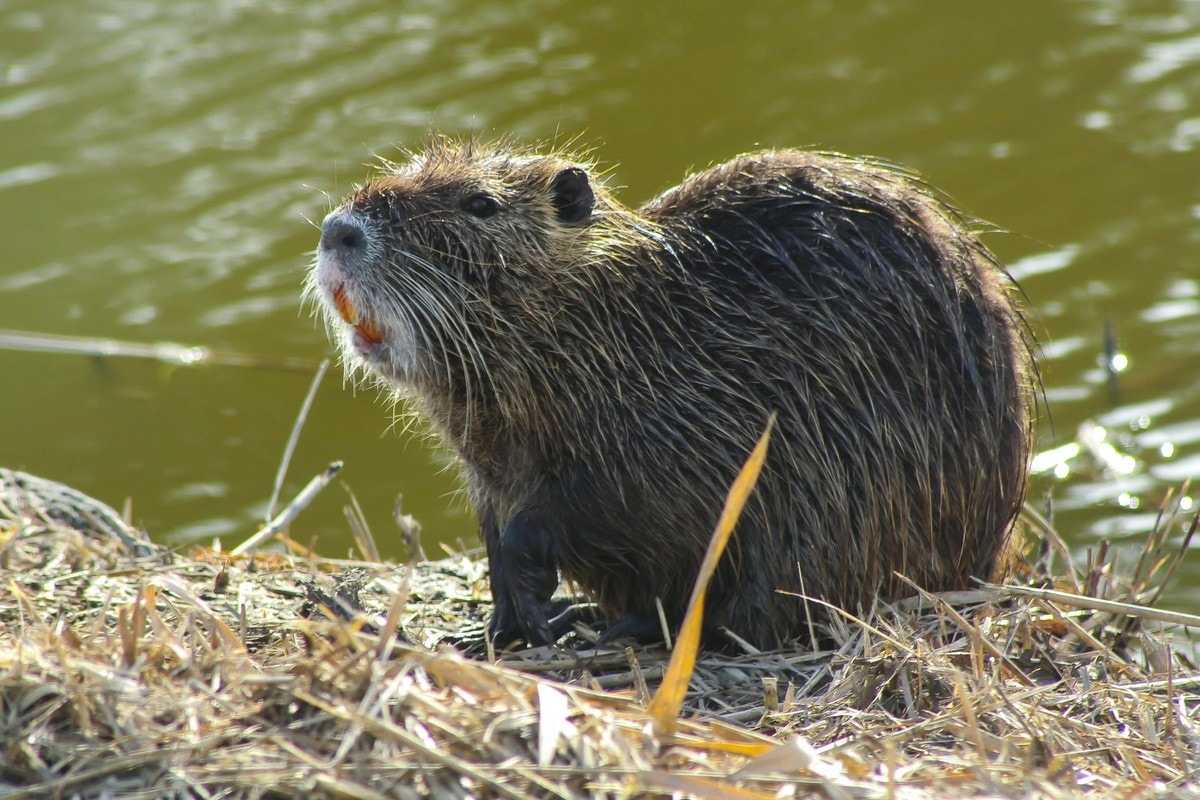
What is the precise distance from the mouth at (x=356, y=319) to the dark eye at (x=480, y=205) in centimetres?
32

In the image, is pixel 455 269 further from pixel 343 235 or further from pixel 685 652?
pixel 685 652

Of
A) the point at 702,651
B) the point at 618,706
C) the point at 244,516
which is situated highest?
the point at 618,706

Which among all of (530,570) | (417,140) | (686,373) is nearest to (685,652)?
(530,570)

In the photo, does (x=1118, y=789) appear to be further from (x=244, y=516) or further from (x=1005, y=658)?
(x=244, y=516)

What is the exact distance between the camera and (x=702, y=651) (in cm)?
359

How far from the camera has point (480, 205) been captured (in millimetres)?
3666

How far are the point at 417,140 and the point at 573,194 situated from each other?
394 cm

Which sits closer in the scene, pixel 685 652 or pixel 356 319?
pixel 685 652

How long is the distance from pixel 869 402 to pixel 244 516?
8.63ft

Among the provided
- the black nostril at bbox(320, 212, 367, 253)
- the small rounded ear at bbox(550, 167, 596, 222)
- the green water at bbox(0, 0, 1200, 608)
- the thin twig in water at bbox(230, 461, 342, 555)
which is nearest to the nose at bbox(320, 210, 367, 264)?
the black nostril at bbox(320, 212, 367, 253)

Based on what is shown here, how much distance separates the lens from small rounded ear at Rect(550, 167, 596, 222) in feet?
12.2

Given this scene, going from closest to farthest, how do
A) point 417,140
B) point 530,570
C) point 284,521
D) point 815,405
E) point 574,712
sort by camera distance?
point 574,712 < point 530,570 < point 815,405 < point 284,521 < point 417,140

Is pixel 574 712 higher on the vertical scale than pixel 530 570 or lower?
higher

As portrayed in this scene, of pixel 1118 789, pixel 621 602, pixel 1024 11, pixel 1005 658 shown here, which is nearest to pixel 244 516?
pixel 621 602
